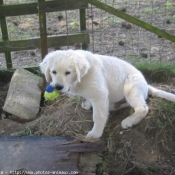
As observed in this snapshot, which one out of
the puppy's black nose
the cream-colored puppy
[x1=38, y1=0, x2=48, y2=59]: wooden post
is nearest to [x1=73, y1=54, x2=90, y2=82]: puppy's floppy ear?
the cream-colored puppy

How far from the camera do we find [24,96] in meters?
5.63

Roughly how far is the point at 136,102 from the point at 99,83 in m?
0.61

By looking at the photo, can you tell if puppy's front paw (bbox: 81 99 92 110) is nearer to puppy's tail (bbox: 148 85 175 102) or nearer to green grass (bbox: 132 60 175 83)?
puppy's tail (bbox: 148 85 175 102)

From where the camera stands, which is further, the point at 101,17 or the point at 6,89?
the point at 101,17

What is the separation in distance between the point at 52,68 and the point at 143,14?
4974mm

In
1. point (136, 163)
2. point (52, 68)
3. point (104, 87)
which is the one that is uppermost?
point (52, 68)

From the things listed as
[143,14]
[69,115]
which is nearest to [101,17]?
[143,14]

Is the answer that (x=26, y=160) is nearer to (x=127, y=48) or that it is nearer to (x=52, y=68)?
(x=52, y=68)

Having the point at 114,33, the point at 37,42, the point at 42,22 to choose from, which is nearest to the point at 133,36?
the point at 114,33

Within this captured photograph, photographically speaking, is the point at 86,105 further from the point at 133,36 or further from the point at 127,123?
the point at 133,36

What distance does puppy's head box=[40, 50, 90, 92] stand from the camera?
166 inches

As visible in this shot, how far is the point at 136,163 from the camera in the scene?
4.40 metres

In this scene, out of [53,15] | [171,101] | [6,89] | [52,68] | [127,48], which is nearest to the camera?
[52,68]

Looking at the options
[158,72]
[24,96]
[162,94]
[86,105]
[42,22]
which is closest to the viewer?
[162,94]
